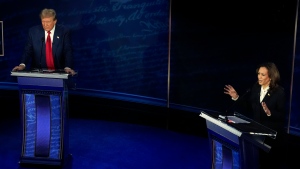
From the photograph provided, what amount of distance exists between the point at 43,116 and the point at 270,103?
6.83 ft

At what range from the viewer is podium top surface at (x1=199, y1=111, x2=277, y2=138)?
2865 mm

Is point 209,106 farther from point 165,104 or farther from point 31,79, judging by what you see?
point 31,79

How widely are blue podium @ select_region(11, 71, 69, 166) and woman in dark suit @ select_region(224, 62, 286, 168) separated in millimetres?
1557

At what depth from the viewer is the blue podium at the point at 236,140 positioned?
2926 millimetres

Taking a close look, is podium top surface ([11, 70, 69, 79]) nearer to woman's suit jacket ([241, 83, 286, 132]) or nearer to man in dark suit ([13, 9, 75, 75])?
man in dark suit ([13, 9, 75, 75])

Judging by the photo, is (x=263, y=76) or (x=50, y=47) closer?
(x=263, y=76)

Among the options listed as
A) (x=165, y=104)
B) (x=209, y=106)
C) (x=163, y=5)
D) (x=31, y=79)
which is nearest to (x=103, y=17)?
(x=163, y=5)

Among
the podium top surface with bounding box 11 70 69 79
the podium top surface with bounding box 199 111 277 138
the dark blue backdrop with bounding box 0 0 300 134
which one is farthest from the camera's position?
the dark blue backdrop with bounding box 0 0 300 134

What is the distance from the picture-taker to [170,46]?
6.00 metres

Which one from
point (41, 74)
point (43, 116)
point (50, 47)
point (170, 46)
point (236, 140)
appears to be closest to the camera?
point (236, 140)

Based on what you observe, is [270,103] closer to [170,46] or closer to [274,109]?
[274,109]

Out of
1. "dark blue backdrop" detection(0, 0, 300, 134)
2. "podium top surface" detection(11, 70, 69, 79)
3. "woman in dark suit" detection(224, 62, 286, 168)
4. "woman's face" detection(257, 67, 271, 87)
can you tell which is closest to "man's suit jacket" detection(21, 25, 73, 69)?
"podium top surface" detection(11, 70, 69, 79)

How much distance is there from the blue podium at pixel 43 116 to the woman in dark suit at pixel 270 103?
61.3 inches

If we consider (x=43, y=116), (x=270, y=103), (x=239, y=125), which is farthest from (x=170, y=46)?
(x=239, y=125)
